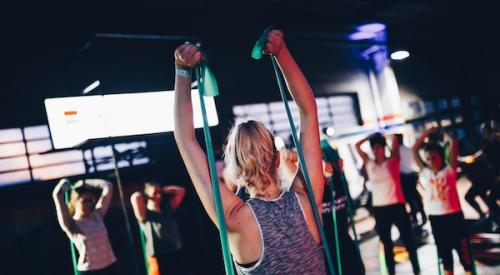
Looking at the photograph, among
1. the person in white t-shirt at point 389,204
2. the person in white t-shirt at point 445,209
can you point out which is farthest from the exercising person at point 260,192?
the person in white t-shirt at point 389,204

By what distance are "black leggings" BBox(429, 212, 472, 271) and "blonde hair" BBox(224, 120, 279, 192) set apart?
2.74 metres

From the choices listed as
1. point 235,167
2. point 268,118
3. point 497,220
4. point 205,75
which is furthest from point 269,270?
point 268,118

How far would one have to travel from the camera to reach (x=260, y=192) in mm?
1115

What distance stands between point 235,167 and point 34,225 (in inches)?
178

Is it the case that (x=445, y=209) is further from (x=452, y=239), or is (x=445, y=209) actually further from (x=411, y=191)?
(x=411, y=191)

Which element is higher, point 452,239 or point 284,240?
point 284,240

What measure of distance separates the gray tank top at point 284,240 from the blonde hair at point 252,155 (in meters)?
0.07

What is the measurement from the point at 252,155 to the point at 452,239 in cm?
288

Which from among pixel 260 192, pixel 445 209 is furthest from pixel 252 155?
pixel 445 209

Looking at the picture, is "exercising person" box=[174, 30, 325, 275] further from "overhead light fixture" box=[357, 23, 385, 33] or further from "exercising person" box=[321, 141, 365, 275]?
"overhead light fixture" box=[357, 23, 385, 33]

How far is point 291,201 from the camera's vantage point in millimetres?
1110

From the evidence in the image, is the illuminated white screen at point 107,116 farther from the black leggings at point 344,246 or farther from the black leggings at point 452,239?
the black leggings at point 452,239

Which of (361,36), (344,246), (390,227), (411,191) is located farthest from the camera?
(361,36)

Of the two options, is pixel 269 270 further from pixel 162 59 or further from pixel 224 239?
pixel 162 59
